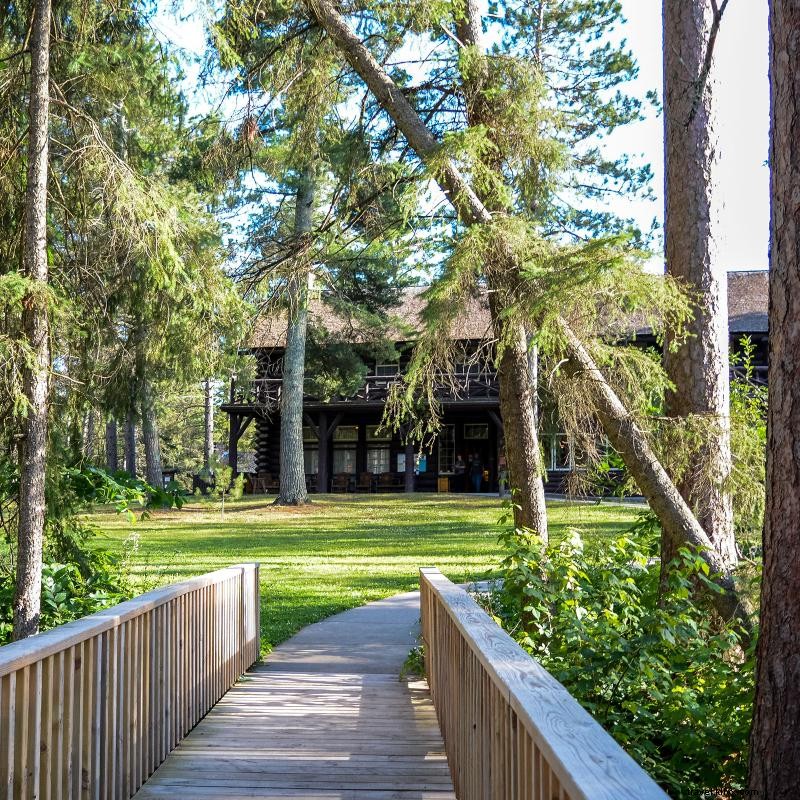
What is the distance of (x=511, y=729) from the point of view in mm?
2576

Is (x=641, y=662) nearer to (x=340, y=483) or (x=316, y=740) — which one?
(x=316, y=740)

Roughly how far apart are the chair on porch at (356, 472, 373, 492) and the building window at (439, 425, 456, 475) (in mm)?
2658

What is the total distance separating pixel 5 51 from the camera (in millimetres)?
7988

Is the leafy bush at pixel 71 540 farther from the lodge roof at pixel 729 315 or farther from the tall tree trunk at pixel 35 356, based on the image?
the lodge roof at pixel 729 315

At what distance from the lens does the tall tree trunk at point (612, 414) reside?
6840mm

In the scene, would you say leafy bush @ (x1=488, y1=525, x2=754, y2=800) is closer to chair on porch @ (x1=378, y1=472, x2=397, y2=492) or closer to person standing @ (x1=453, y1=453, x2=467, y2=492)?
person standing @ (x1=453, y1=453, x2=467, y2=492)

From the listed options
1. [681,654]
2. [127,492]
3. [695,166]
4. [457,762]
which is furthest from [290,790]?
[695,166]

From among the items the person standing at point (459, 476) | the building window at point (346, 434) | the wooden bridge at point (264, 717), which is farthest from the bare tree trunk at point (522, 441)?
the building window at point (346, 434)

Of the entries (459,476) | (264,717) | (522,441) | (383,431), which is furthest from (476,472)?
(264,717)

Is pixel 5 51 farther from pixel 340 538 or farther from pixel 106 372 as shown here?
pixel 340 538

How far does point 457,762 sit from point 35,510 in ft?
11.7

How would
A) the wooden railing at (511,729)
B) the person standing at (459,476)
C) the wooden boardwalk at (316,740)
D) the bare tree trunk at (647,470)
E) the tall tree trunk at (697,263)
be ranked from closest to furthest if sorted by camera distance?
the wooden railing at (511,729)
the wooden boardwalk at (316,740)
the bare tree trunk at (647,470)
the tall tree trunk at (697,263)
the person standing at (459,476)

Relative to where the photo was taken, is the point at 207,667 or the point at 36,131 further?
the point at 36,131

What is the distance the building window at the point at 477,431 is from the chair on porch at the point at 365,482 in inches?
152
